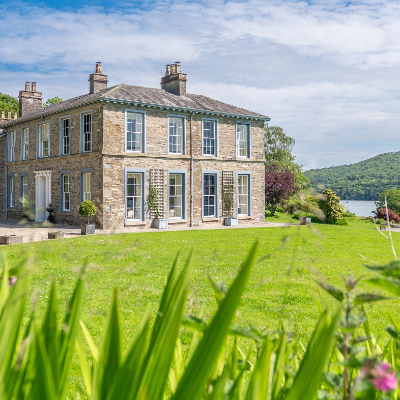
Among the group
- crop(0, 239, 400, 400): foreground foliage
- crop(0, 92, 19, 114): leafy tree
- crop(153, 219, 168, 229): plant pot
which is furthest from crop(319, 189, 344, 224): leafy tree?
crop(0, 92, 19, 114): leafy tree

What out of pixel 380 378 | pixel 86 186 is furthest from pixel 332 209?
pixel 380 378

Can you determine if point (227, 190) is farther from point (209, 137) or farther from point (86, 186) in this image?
point (86, 186)

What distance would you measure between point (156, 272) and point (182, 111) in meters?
14.9

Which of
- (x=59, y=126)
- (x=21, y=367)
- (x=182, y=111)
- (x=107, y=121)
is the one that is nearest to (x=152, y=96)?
(x=182, y=111)

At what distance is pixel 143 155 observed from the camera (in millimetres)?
21109

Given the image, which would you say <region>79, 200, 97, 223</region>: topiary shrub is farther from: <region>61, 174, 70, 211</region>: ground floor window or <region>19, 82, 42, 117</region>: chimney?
<region>19, 82, 42, 117</region>: chimney

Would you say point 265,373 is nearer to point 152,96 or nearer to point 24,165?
point 152,96

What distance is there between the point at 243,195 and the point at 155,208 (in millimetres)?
5844

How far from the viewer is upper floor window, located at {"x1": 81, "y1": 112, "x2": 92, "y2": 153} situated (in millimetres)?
21025

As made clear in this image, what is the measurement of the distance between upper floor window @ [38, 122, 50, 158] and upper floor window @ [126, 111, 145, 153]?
228 inches

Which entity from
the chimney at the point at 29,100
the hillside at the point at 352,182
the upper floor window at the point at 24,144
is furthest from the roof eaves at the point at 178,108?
the hillside at the point at 352,182

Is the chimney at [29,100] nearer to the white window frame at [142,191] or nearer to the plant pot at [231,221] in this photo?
the white window frame at [142,191]

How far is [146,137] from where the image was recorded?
21297 millimetres

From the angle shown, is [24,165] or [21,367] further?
[24,165]
